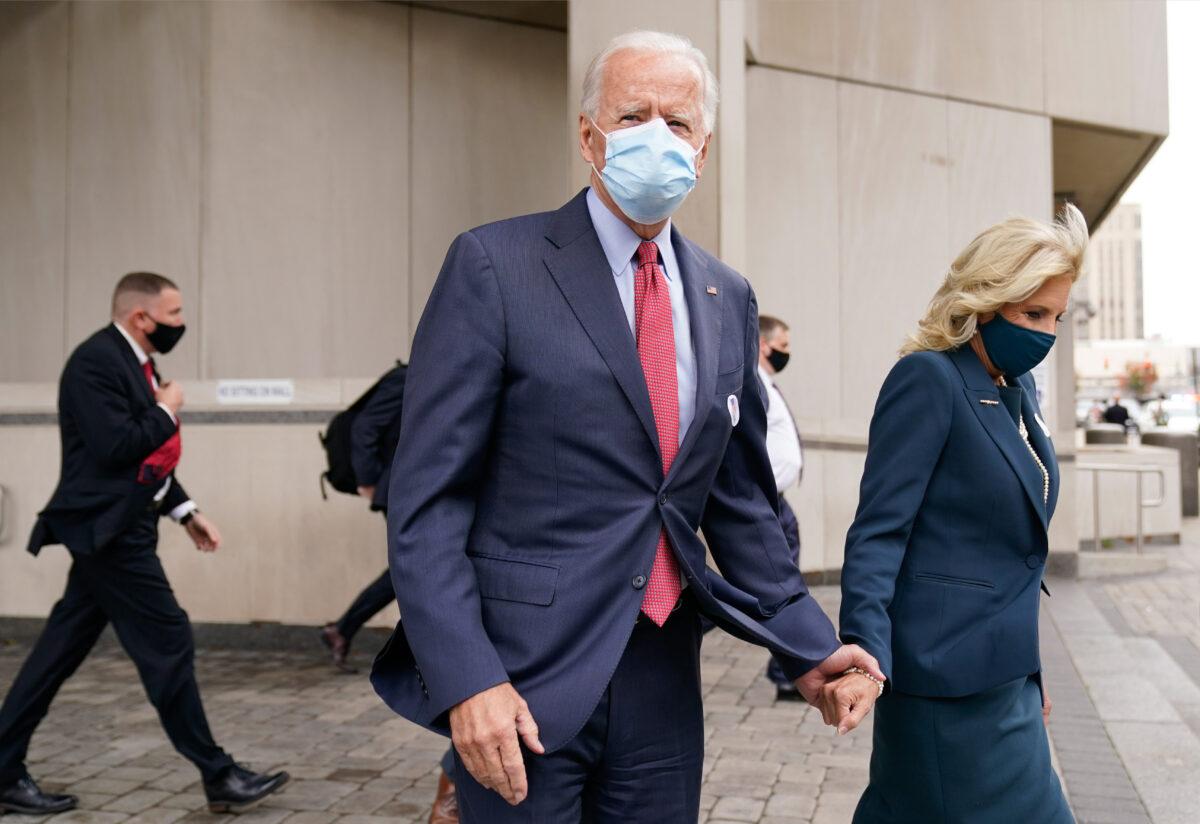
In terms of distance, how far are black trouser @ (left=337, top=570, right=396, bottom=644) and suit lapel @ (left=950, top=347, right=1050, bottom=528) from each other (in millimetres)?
4619

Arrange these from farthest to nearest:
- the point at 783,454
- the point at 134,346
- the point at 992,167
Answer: the point at 992,167 → the point at 783,454 → the point at 134,346

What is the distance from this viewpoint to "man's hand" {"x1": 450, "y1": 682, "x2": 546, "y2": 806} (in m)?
1.91

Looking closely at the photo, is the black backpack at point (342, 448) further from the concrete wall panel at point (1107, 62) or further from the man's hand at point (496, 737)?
the concrete wall panel at point (1107, 62)

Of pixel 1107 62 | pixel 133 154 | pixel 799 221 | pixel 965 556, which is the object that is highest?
pixel 1107 62

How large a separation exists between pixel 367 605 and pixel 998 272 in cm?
511

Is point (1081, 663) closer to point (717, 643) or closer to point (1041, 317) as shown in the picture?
point (717, 643)

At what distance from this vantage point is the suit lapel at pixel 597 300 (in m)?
2.09

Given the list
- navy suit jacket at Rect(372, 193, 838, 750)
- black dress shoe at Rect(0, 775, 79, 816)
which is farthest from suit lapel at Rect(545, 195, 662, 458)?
black dress shoe at Rect(0, 775, 79, 816)

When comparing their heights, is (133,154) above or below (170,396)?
above

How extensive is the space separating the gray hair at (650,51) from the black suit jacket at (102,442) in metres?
3.12

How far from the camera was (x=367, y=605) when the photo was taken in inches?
285

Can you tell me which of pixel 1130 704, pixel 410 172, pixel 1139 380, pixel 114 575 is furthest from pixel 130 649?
pixel 1139 380

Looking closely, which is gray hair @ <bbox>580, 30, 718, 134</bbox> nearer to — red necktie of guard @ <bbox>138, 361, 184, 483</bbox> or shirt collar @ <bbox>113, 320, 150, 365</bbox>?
red necktie of guard @ <bbox>138, 361, 184, 483</bbox>

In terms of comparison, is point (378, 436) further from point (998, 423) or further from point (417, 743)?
point (998, 423)
